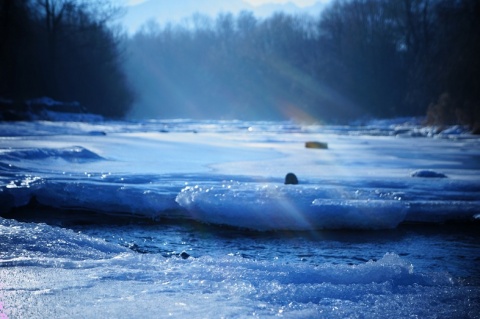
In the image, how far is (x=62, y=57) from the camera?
24.2 meters

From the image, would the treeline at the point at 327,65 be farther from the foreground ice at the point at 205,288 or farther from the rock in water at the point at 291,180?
the foreground ice at the point at 205,288

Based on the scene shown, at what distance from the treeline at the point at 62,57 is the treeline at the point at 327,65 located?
13812 mm

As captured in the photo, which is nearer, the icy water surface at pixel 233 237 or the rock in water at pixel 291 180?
the icy water surface at pixel 233 237

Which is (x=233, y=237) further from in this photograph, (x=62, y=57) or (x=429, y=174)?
(x=62, y=57)

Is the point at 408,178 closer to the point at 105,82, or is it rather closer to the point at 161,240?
the point at 161,240

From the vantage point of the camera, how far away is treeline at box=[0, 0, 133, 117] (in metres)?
19.8

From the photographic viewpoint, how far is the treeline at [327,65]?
1748 centimetres

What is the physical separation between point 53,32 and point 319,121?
1685cm

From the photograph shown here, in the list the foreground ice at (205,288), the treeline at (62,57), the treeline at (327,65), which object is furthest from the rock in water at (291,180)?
the treeline at (62,57)

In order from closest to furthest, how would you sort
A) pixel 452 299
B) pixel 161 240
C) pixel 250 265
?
pixel 452 299
pixel 250 265
pixel 161 240

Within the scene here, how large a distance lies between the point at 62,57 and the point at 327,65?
62.7 feet

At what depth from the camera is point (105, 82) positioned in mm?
25812

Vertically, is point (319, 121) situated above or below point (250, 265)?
above

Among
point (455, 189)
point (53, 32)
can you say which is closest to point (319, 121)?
point (53, 32)
